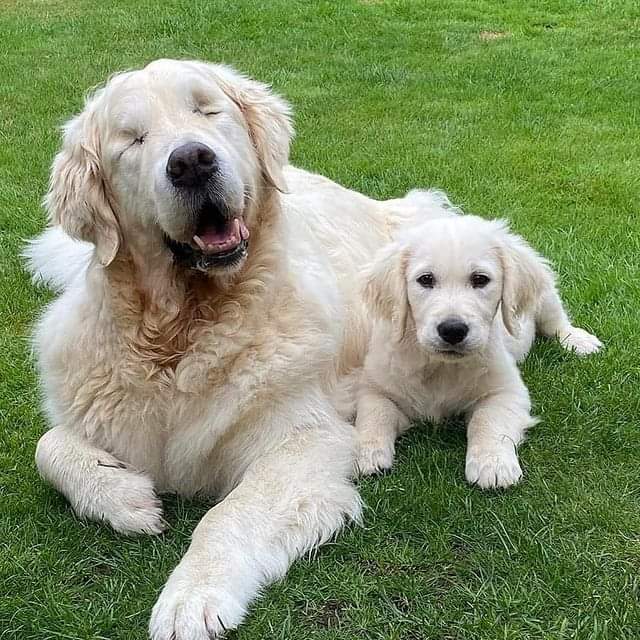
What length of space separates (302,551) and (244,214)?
1.05 meters

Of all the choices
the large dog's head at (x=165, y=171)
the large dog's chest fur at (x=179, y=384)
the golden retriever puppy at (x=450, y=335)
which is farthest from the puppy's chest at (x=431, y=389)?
the large dog's head at (x=165, y=171)

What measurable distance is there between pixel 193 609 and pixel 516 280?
1.68m

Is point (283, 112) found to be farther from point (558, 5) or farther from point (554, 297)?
point (558, 5)

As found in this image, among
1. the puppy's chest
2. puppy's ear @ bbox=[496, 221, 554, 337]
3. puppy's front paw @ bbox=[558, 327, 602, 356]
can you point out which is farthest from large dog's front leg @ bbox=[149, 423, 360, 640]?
puppy's front paw @ bbox=[558, 327, 602, 356]

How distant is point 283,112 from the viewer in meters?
3.12

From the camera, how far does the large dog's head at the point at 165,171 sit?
8.74 feet

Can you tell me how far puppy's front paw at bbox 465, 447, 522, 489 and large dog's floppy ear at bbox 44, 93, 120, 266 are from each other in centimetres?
131

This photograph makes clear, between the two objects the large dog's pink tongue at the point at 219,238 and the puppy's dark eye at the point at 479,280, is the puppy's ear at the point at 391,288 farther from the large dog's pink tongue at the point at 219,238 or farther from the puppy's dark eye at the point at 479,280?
the large dog's pink tongue at the point at 219,238

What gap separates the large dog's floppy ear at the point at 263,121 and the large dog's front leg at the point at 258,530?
0.86 m

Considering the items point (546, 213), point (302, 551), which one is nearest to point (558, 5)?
point (546, 213)

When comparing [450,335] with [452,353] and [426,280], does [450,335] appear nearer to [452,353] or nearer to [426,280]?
[452,353]

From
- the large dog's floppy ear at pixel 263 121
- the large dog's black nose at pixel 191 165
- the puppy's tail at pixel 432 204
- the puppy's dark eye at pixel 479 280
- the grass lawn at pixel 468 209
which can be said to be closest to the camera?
the grass lawn at pixel 468 209

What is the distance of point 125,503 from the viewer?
276 cm

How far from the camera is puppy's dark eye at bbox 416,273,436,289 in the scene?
3.20 m
